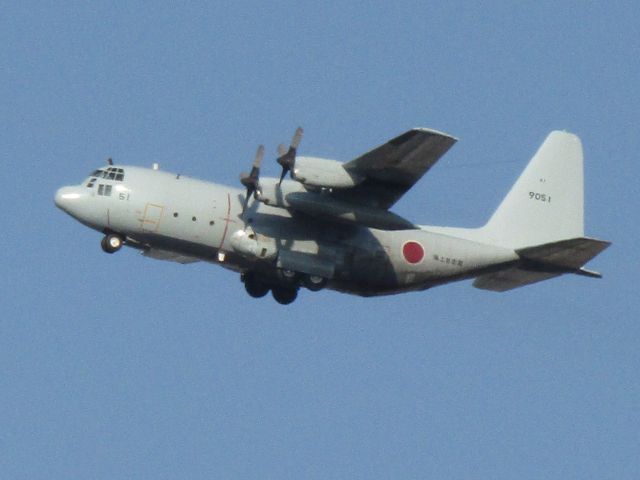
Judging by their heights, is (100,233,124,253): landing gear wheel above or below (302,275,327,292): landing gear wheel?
above

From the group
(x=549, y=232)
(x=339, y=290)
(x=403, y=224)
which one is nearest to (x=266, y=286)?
(x=339, y=290)

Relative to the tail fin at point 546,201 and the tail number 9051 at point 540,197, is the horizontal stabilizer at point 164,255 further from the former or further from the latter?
the tail number 9051 at point 540,197

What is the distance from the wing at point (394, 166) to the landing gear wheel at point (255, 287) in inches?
118

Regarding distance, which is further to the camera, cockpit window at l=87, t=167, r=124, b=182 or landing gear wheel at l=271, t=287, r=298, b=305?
landing gear wheel at l=271, t=287, r=298, b=305

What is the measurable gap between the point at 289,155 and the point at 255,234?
5.85ft

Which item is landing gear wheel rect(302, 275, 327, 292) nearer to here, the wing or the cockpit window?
the wing

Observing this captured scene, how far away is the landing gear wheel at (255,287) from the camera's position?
30.8m

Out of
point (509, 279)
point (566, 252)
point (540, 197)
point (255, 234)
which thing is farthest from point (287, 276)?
point (540, 197)

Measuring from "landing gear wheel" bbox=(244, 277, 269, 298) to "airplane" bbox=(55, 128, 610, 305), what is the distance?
2 cm

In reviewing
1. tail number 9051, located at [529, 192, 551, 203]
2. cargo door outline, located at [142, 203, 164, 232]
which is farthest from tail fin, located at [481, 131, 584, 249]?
cargo door outline, located at [142, 203, 164, 232]

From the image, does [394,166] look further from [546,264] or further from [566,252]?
[546,264]

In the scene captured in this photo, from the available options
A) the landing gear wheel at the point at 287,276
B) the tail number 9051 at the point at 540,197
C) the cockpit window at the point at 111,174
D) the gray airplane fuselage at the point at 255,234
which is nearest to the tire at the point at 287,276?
the landing gear wheel at the point at 287,276

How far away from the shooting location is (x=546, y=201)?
32406 mm

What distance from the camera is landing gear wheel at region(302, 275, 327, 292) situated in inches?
1167
